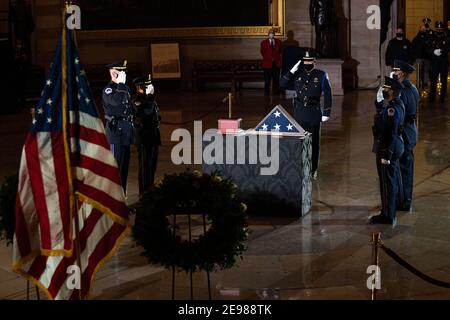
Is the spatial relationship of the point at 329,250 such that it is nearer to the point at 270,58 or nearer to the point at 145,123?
the point at 145,123

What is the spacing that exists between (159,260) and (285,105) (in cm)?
1445

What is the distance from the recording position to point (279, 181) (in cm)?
→ 1001

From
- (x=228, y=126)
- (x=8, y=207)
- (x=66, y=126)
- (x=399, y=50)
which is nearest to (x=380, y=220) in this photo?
(x=228, y=126)

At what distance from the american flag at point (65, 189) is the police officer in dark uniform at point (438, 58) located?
15.8m

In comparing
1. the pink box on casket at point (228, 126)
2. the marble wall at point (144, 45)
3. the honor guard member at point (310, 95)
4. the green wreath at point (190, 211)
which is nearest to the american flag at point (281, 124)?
the pink box on casket at point (228, 126)

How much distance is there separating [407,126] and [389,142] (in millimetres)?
701

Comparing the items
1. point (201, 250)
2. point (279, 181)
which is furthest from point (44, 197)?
point (279, 181)

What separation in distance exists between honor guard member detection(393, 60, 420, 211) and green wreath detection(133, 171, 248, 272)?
13.3 ft

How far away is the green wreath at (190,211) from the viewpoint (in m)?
6.44

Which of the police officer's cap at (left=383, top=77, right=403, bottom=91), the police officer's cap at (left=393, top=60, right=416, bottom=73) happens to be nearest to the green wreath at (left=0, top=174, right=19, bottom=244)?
the police officer's cap at (left=383, top=77, right=403, bottom=91)

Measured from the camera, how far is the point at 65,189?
5992 millimetres

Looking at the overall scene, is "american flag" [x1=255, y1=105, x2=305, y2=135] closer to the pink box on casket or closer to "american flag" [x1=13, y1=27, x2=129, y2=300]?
the pink box on casket

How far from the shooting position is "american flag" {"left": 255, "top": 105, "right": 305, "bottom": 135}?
1006cm
